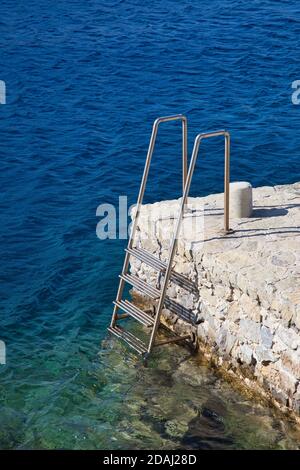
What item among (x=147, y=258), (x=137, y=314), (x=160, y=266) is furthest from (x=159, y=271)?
(x=137, y=314)

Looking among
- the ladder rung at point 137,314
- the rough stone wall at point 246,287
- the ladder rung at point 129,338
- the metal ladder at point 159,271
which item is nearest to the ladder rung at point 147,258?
the metal ladder at point 159,271

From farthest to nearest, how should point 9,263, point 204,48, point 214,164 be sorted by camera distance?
point 204,48 → point 214,164 → point 9,263

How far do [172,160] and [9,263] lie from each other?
5.03 metres

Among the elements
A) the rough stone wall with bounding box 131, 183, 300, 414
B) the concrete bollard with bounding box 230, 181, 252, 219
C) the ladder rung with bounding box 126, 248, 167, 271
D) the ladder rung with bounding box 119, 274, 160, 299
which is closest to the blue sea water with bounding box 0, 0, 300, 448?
→ the rough stone wall with bounding box 131, 183, 300, 414

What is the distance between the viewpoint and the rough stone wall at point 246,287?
33.9ft

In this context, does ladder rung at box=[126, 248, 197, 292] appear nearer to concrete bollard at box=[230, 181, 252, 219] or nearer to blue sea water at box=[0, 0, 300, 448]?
blue sea water at box=[0, 0, 300, 448]

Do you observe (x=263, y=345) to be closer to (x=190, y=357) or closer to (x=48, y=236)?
(x=190, y=357)

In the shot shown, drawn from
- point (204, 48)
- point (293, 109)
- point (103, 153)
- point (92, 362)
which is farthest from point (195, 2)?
point (92, 362)

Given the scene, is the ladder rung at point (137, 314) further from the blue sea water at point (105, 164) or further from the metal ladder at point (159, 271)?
the blue sea water at point (105, 164)

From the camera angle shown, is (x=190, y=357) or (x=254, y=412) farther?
(x=190, y=357)

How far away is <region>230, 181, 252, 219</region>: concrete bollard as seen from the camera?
38.7 ft

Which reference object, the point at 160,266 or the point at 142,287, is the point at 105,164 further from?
the point at 160,266

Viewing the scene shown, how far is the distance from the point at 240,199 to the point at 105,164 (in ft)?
23.5
